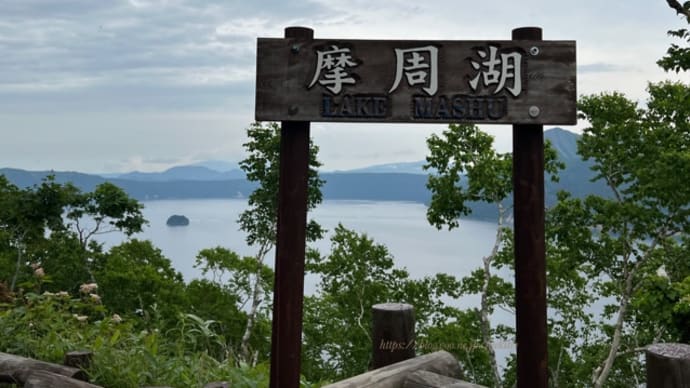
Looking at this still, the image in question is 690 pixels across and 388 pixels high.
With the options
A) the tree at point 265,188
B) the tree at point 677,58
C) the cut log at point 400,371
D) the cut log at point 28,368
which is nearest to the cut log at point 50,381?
the cut log at point 28,368

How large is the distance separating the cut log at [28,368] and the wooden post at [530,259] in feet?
9.04

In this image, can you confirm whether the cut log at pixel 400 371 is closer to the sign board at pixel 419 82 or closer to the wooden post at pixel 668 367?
the wooden post at pixel 668 367

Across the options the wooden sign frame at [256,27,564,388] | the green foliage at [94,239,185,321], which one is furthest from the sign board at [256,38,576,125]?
the green foliage at [94,239,185,321]

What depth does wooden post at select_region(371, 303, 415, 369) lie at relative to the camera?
4.59 metres

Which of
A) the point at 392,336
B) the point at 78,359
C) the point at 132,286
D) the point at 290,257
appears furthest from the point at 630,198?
the point at 132,286

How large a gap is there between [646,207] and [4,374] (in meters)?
15.1

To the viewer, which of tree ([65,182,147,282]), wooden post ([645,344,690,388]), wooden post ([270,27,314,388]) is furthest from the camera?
tree ([65,182,147,282])

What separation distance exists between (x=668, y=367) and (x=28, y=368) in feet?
12.6

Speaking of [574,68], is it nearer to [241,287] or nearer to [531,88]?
[531,88]

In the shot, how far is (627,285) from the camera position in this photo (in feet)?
52.2

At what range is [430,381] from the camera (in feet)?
13.2

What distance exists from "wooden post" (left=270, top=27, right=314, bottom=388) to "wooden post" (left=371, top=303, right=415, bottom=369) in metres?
1.04

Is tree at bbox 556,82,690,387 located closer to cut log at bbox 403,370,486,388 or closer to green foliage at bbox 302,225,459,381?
green foliage at bbox 302,225,459,381

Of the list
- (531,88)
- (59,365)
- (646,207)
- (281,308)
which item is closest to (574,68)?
(531,88)
